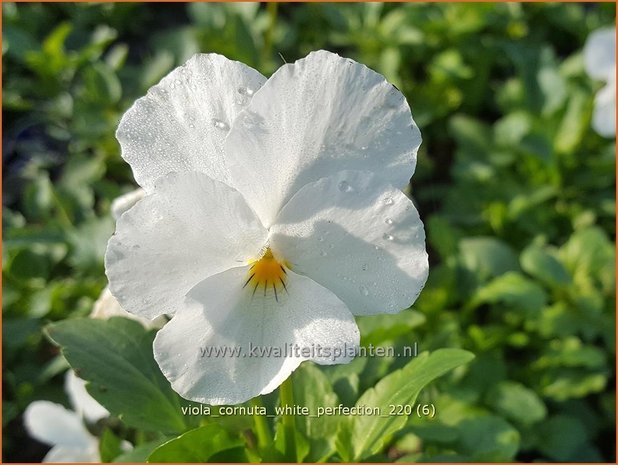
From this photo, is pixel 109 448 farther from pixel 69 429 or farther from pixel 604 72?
pixel 604 72

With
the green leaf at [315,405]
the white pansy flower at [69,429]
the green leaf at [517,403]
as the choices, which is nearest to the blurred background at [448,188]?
the green leaf at [517,403]

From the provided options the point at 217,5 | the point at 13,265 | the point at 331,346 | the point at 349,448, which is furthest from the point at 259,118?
the point at 217,5

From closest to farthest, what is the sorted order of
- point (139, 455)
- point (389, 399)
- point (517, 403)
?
point (389, 399) → point (139, 455) → point (517, 403)

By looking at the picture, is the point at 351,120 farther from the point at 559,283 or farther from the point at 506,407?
the point at 559,283

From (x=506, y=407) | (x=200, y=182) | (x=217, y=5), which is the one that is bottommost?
(x=506, y=407)

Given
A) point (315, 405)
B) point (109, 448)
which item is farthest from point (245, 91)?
point (109, 448)

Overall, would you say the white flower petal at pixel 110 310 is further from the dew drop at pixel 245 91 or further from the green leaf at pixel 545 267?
the green leaf at pixel 545 267
